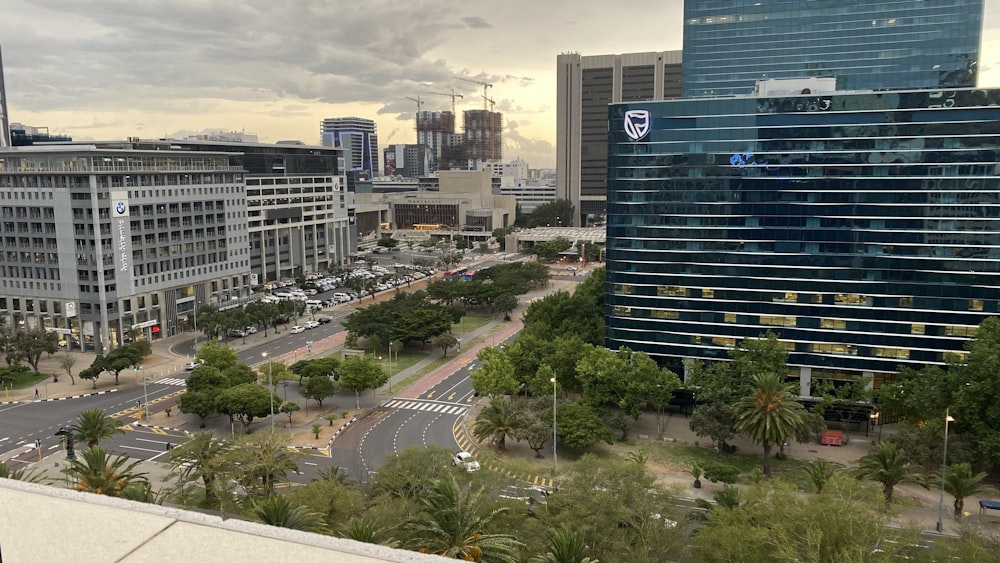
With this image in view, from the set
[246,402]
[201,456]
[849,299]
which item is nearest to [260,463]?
[201,456]

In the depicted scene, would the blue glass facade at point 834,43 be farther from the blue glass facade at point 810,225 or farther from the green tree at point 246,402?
the green tree at point 246,402

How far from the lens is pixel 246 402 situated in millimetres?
68438

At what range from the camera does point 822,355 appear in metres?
72.0

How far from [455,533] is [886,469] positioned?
3786cm

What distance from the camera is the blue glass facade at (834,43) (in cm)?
16300

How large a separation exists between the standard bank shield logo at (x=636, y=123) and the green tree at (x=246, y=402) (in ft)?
159

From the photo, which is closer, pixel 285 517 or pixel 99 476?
pixel 285 517

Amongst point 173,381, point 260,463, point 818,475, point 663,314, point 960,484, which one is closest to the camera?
point 260,463

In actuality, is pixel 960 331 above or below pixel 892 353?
above

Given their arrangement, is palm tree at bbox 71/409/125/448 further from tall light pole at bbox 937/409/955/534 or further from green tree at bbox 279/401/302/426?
tall light pole at bbox 937/409/955/534

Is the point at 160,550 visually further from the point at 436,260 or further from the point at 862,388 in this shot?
the point at 436,260

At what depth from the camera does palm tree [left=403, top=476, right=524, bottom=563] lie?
30828mm

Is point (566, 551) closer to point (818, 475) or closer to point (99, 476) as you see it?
point (818, 475)

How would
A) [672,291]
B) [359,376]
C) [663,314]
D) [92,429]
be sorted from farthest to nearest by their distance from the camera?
[663,314]
[359,376]
[672,291]
[92,429]
